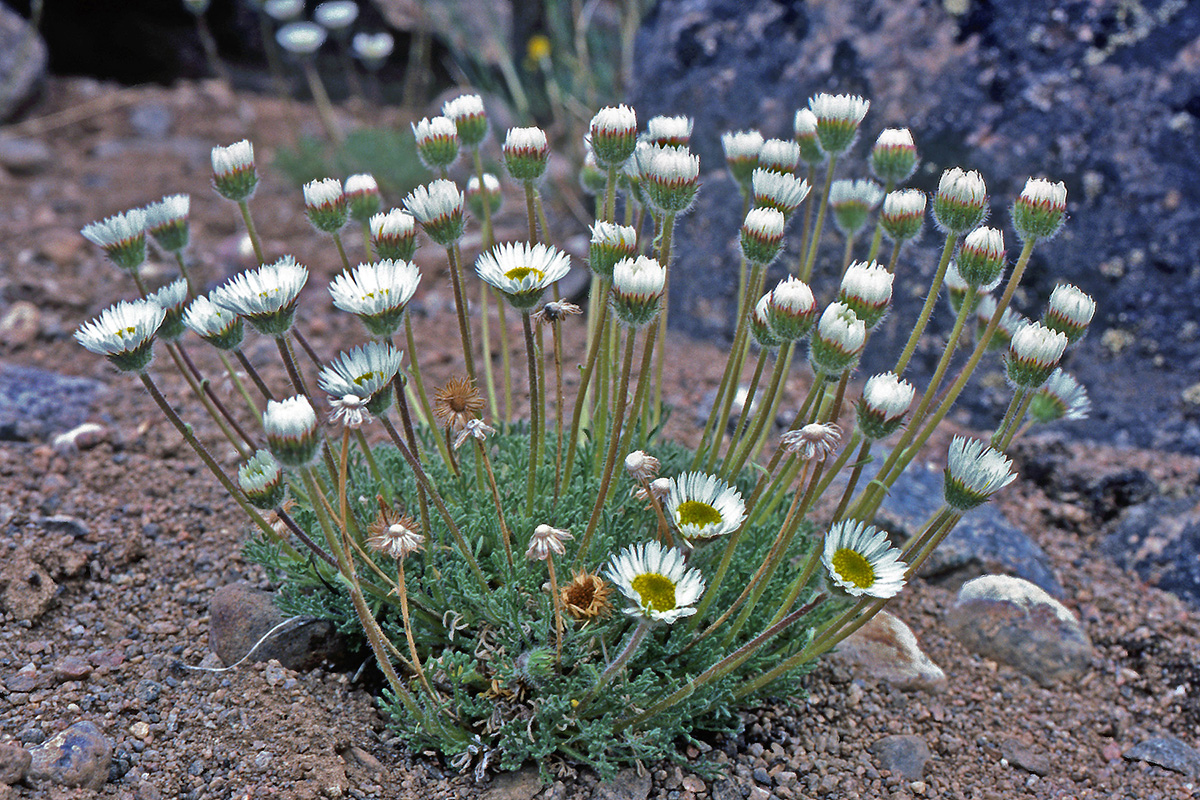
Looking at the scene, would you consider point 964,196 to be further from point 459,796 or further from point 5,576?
point 5,576

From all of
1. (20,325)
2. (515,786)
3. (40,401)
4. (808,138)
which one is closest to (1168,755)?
(515,786)

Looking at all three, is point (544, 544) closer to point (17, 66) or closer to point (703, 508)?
point (703, 508)

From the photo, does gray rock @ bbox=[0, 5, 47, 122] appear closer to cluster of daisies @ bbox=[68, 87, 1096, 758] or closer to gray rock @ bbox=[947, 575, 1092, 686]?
cluster of daisies @ bbox=[68, 87, 1096, 758]

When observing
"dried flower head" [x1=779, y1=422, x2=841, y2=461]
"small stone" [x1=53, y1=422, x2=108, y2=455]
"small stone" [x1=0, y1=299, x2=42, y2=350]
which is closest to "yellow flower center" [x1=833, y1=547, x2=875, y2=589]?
"dried flower head" [x1=779, y1=422, x2=841, y2=461]

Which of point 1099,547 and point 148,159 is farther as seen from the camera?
point 148,159

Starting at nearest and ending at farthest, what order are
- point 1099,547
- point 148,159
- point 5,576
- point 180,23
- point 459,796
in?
point 459,796 → point 5,576 → point 1099,547 → point 148,159 → point 180,23

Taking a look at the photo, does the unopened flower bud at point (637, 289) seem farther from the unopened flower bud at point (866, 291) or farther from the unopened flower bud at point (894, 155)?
the unopened flower bud at point (894, 155)

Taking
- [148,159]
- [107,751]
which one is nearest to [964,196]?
[107,751]
